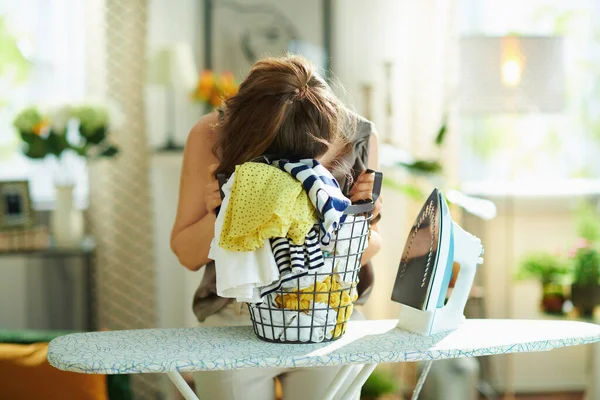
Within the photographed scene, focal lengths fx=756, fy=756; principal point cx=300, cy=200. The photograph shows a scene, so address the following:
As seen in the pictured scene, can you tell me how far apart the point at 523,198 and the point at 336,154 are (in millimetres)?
2455

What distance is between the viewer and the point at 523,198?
3.57 metres

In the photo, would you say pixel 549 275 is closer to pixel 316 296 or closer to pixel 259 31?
pixel 259 31

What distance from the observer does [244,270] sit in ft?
3.80

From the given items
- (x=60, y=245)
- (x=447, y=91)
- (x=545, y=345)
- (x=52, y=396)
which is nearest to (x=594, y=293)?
(x=447, y=91)

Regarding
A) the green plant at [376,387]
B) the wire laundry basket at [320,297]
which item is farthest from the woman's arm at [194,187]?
the green plant at [376,387]

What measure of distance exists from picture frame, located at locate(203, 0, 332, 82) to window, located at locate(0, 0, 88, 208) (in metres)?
0.63

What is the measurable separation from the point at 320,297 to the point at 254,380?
0.31 m

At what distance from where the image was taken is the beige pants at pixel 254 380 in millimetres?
1411

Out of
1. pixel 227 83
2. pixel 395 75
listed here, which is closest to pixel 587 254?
pixel 395 75

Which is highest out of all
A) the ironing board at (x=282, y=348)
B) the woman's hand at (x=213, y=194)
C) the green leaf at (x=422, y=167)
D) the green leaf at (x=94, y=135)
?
the green leaf at (x=94, y=135)

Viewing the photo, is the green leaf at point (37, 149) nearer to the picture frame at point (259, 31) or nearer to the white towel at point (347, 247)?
the picture frame at point (259, 31)

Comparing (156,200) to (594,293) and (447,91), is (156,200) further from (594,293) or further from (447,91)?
(594,293)

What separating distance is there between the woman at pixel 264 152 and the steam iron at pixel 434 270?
119 millimetres

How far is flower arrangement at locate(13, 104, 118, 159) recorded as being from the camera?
3105 millimetres
